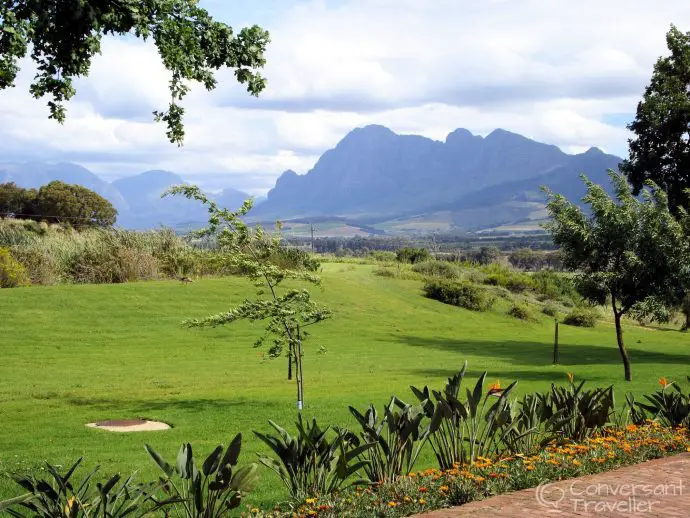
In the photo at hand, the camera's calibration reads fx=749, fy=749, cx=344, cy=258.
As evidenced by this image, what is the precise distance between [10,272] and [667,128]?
3298cm

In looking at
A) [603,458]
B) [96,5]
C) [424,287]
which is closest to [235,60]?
[96,5]

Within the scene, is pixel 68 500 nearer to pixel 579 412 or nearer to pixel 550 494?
pixel 550 494

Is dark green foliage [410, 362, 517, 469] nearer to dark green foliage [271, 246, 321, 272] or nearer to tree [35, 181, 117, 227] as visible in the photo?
dark green foliage [271, 246, 321, 272]

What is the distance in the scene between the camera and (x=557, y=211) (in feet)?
82.8

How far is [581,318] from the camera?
54406mm

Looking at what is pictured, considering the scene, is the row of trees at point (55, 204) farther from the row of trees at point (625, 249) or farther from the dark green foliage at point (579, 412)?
the dark green foliage at point (579, 412)

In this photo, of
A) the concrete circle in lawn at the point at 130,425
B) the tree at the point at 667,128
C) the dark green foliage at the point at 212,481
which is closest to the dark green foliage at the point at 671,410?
the dark green foliage at the point at 212,481

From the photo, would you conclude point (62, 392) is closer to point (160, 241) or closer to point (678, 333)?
point (160, 241)

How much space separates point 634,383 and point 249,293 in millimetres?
23444

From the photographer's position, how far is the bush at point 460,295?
5266cm

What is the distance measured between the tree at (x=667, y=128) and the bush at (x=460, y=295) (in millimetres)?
17215

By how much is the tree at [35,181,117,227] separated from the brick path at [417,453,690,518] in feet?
223

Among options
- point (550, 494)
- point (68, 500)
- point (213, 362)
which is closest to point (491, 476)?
point (550, 494)

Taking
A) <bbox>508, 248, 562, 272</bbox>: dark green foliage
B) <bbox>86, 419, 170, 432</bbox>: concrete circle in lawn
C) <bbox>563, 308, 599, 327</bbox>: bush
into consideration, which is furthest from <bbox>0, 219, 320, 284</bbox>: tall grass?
<bbox>508, 248, 562, 272</bbox>: dark green foliage
